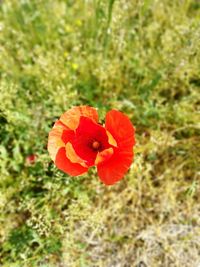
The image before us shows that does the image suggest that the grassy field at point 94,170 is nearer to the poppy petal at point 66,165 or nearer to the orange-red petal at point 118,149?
the poppy petal at point 66,165

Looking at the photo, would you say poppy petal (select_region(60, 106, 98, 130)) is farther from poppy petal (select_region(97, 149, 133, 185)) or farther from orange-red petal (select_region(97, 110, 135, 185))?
poppy petal (select_region(97, 149, 133, 185))

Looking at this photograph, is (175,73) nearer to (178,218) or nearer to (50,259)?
(178,218)

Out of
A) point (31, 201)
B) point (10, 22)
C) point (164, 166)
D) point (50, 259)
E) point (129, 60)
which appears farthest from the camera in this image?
point (10, 22)

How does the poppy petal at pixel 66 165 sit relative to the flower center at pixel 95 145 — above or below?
below

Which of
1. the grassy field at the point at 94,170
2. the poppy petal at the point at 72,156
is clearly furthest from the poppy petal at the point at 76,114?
the grassy field at the point at 94,170

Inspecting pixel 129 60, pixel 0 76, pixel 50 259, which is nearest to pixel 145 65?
pixel 129 60

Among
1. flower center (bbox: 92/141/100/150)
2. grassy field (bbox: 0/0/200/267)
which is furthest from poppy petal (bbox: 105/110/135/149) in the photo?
grassy field (bbox: 0/0/200/267)
